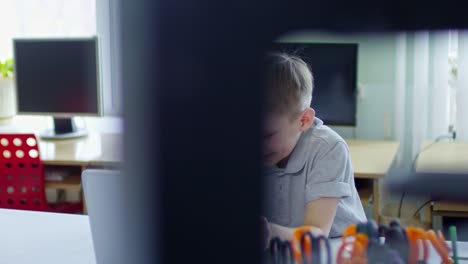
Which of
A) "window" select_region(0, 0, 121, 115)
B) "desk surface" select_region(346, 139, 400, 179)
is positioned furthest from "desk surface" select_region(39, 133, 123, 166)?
"desk surface" select_region(346, 139, 400, 179)

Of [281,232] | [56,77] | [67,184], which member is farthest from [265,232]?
[56,77]

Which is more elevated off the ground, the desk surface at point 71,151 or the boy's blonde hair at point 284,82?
the boy's blonde hair at point 284,82

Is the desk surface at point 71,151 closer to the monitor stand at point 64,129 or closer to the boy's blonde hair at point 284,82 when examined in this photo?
the monitor stand at point 64,129

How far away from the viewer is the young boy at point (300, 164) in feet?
0.67

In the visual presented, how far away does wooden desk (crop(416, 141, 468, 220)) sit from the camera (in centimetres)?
19

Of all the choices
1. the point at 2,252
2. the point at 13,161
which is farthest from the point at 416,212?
the point at 13,161

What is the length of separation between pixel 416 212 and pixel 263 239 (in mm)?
49

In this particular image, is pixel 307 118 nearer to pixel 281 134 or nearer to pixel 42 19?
pixel 281 134

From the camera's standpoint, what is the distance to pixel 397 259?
0.70 ft

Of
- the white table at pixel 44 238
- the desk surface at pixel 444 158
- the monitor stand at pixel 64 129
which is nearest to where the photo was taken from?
the desk surface at pixel 444 158

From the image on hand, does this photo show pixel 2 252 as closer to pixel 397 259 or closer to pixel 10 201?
pixel 397 259

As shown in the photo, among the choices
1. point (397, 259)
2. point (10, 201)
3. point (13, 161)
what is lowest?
point (10, 201)

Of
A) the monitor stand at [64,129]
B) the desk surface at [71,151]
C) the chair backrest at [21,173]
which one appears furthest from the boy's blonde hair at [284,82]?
the monitor stand at [64,129]

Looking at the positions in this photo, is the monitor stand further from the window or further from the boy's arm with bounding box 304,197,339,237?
the boy's arm with bounding box 304,197,339,237
